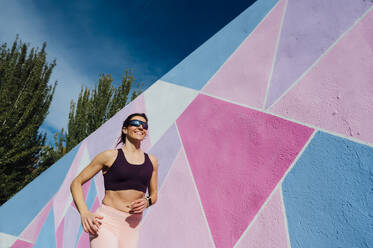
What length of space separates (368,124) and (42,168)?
12232mm

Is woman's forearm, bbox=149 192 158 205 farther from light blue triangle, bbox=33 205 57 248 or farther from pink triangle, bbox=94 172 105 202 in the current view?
light blue triangle, bbox=33 205 57 248

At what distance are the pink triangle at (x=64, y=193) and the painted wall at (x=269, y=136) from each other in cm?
33

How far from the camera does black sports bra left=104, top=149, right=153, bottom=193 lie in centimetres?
138

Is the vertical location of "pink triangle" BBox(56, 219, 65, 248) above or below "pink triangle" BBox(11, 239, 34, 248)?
below

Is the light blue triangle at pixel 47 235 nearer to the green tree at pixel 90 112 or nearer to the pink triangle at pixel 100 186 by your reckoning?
the pink triangle at pixel 100 186

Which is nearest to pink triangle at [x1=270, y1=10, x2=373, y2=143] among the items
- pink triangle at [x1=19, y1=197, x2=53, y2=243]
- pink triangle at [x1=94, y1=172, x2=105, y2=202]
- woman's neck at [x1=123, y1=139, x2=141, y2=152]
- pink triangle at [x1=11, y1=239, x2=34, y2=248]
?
woman's neck at [x1=123, y1=139, x2=141, y2=152]

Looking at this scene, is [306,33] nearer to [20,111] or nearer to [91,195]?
[91,195]

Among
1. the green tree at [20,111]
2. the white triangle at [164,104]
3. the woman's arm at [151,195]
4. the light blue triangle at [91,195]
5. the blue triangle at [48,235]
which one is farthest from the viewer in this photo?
the green tree at [20,111]

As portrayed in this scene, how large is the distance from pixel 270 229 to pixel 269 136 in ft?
2.45

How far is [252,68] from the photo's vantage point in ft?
7.84

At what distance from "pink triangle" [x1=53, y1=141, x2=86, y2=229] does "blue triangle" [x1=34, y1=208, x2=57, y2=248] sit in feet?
0.36

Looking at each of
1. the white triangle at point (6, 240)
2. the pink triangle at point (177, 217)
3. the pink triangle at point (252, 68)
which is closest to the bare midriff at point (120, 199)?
the pink triangle at point (177, 217)

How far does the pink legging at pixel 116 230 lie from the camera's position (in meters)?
1.26

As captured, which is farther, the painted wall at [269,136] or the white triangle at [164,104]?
the white triangle at [164,104]
